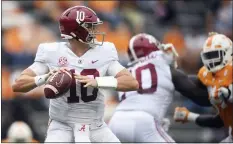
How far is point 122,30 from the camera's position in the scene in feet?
45.4

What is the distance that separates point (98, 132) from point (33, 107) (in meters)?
5.30

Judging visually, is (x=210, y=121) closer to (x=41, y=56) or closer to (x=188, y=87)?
(x=188, y=87)

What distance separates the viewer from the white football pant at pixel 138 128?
8312 mm

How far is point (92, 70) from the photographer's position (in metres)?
6.88

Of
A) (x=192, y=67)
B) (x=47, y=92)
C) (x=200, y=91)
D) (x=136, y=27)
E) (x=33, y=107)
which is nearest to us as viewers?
(x=47, y=92)

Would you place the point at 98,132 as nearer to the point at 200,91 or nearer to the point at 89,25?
the point at 89,25

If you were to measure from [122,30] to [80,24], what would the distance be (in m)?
7.00

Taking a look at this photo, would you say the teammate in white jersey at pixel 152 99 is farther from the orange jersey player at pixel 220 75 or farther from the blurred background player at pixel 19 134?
the blurred background player at pixel 19 134

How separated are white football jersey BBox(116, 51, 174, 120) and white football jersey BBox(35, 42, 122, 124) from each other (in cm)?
148

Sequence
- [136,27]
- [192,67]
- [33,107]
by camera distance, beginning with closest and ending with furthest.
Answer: [33,107], [192,67], [136,27]

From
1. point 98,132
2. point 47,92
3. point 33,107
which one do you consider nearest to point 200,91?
point 98,132

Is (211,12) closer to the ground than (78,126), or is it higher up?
higher up

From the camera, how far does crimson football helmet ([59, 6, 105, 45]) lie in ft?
22.5

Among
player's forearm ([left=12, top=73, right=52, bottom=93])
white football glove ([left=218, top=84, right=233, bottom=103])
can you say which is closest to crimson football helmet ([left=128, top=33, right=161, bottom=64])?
white football glove ([left=218, top=84, right=233, bottom=103])
